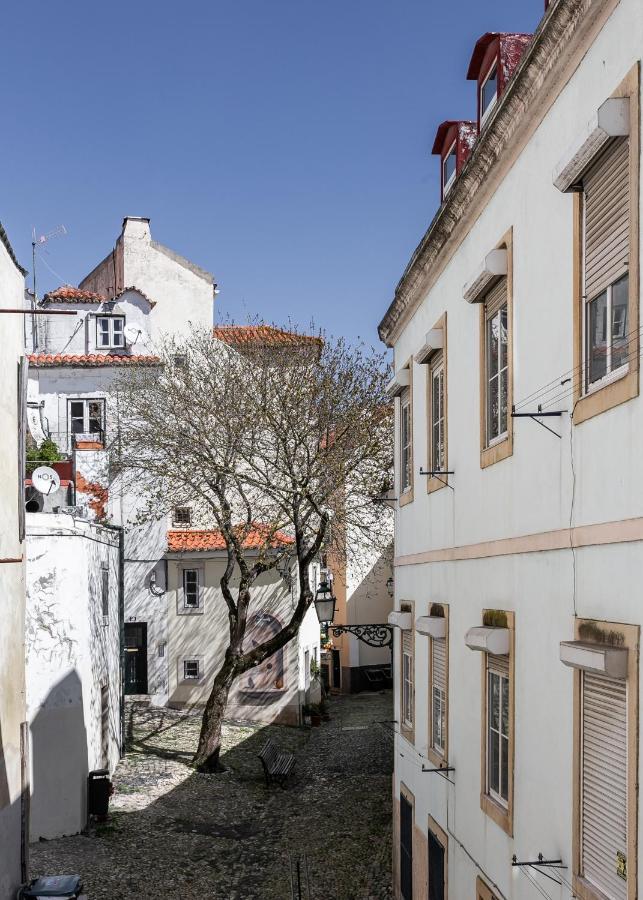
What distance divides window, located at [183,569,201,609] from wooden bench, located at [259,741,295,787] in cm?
610

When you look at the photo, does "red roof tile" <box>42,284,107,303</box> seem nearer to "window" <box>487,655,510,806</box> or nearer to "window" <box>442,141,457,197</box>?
"window" <box>442,141,457,197</box>

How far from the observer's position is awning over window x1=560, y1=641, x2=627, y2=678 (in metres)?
5.07

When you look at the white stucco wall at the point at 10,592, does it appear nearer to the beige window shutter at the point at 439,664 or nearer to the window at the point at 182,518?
the beige window shutter at the point at 439,664

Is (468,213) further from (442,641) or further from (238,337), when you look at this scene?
(238,337)

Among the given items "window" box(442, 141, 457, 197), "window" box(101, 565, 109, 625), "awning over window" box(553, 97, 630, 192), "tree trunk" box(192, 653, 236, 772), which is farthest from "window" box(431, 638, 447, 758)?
"tree trunk" box(192, 653, 236, 772)

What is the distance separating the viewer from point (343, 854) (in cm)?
1559

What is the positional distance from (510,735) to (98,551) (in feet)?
41.0

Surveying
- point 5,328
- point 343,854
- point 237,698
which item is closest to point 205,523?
point 237,698

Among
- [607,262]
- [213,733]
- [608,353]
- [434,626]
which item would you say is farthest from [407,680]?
[213,733]

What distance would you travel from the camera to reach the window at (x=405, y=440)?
12.8 meters

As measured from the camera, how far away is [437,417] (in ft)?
36.0

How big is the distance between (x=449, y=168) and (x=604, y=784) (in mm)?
7686

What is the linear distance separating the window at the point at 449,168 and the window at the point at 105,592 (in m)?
11.2

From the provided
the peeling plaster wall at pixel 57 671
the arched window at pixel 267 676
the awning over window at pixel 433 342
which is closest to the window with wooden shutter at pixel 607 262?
the awning over window at pixel 433 342
